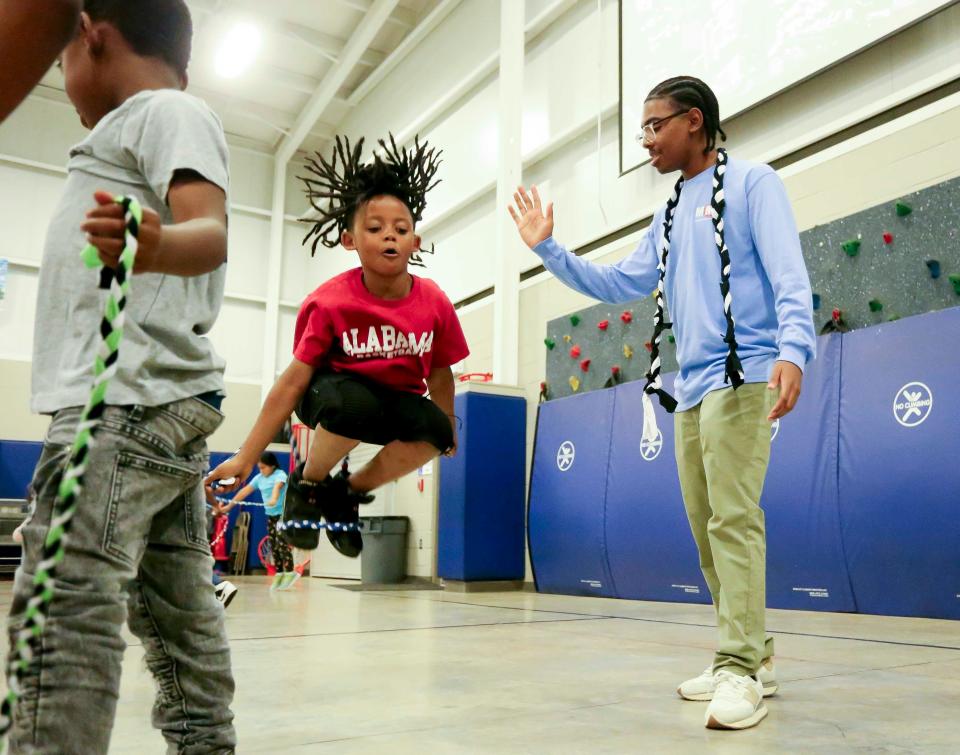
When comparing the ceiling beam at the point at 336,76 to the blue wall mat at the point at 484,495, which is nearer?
the blue wall mat at the point at 484,495

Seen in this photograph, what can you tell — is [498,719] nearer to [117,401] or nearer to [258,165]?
[117,401]

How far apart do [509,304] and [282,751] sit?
6374 mm

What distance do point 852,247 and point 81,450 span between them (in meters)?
4.72

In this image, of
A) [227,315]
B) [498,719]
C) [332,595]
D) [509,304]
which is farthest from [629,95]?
[227,315]

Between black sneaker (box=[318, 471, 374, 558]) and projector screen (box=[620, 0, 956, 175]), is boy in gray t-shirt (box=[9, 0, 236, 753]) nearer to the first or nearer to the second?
black sneaker (box=[318, 471, 374, 558])

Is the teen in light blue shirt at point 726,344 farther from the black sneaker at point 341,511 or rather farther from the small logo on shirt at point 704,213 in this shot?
the black sneaker at point 341,511

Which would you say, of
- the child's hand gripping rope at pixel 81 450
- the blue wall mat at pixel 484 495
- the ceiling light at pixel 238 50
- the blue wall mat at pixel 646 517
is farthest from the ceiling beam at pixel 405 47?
the child's hand gripping rope at pixel 81 450

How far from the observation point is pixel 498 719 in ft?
6.12

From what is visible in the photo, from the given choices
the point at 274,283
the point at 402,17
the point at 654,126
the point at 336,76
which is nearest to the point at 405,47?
the point at 402,17

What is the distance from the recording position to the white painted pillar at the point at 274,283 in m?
12.1

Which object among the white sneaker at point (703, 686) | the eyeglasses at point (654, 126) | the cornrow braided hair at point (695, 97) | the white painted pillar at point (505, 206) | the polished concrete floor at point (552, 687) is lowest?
the polished concrete floor at point (552, 687)

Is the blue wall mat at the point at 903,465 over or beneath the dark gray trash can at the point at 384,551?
over

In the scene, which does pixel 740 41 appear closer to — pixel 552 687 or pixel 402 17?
pixel 552 687

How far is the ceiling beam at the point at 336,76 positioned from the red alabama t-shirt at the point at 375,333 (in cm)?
834
